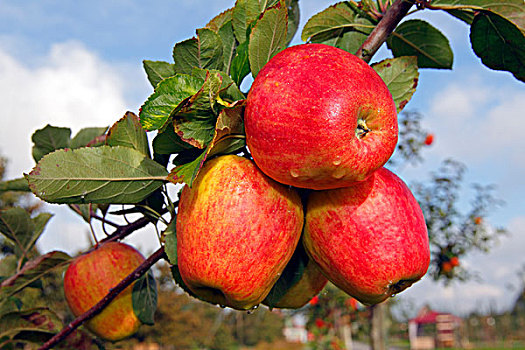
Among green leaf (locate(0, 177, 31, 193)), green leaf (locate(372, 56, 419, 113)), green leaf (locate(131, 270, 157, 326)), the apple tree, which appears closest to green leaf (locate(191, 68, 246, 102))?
the apple tree

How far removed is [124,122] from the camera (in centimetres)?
99

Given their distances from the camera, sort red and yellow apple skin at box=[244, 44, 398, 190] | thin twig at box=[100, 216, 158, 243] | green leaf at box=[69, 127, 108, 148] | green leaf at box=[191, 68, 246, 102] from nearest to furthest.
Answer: red and yellow apple skin at box=[244, 44, 398, 190] < green leaf at box=[191, 68, 246, 102] < thin twig at box=[100, 216, 158, 243] < green leaf at box=[69, 127, 108, 148]

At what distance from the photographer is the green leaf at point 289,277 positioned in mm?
1015

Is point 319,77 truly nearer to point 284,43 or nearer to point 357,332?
point 284,43

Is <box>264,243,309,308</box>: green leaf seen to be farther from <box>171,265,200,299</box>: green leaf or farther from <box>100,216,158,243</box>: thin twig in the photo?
<box>100,216,158,243</box>: thin twig

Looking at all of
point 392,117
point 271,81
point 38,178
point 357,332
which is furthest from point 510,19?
point 357,332

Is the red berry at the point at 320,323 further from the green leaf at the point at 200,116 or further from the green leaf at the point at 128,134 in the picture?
the green leaf at the point at 200,116

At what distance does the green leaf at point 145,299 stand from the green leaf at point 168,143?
51cm

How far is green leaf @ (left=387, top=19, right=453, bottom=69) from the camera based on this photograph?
1.16m

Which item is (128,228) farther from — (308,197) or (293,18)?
(293,18)

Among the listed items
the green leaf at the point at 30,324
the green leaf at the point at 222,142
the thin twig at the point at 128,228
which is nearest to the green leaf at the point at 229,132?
the green leaf at the point at 222,142

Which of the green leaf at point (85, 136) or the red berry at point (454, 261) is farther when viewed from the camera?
the red berry at point (454, 261)

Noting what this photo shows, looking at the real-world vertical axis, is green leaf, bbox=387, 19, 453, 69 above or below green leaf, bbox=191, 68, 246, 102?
below

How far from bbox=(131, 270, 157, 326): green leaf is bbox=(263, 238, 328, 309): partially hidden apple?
40cm
